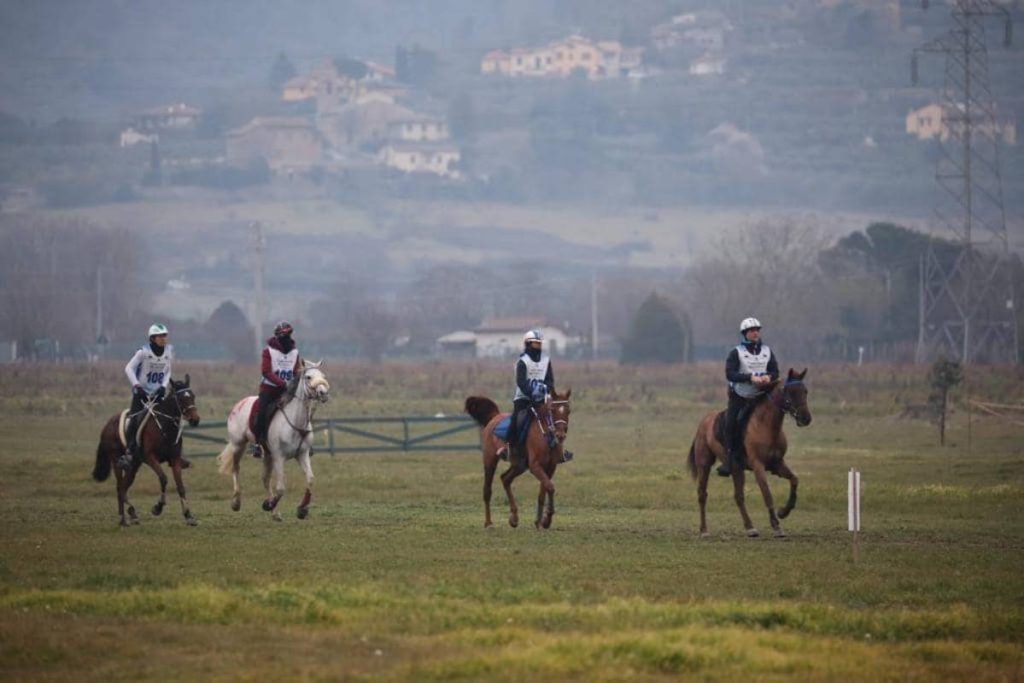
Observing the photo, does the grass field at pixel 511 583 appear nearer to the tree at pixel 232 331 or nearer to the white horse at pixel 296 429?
the white horse at pixel 296 429

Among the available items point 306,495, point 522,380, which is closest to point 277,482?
point 306,495

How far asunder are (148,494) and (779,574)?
17806mm

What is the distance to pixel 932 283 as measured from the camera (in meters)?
130

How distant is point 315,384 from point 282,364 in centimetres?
115

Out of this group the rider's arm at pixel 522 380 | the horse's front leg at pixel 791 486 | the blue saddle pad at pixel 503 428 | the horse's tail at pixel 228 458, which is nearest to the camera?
the horse's front leg at pixel 791 486

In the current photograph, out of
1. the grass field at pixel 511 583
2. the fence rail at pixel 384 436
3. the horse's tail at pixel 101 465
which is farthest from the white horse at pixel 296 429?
the fence rail at pixel 384 436

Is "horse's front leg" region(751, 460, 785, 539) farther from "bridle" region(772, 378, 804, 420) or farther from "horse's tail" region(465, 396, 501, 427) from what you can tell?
"horse's tail" region(465, 396, 501, 427)

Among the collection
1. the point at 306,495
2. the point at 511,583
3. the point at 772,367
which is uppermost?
the point at 772,367

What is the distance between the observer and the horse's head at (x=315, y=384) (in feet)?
93.7

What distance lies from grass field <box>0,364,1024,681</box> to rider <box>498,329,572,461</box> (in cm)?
147

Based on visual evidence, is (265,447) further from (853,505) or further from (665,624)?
(665,624)

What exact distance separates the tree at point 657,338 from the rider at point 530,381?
99300 millimetres

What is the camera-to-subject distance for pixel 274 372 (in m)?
29.4

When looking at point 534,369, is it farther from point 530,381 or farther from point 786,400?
point 786,400
